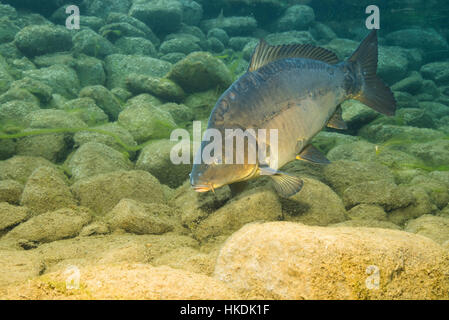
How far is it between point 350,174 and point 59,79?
7.85 m

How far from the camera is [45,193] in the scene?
3.04 meters

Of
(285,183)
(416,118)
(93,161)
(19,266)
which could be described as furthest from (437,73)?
(19,266)

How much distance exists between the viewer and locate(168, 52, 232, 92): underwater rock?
6891mm

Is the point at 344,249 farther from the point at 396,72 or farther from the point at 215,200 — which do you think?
the point at 396,72

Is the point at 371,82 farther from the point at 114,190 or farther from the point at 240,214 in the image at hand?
the point at 114,190

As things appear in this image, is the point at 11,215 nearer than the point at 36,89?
Yes

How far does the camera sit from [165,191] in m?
3.93

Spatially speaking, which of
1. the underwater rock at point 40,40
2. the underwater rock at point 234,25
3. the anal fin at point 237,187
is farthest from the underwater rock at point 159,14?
the anal fin at point 237,187

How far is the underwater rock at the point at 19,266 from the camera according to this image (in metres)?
1.71

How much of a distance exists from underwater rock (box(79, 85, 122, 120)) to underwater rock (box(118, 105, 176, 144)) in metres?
1.33

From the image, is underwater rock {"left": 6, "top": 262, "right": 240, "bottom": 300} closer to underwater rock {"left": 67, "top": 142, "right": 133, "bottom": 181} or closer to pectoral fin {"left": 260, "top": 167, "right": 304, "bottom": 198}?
pectoral fin {"left": 260, "top": 167, "right": 304, "bottom": 198}

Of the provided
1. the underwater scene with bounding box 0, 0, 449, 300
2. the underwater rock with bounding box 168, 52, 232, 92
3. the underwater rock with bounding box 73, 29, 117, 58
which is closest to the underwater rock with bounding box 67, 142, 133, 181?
the underwater scene with bounding box 0, 0, 449, 300

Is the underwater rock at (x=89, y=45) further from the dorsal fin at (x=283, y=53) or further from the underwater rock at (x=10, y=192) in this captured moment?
the dorsal fin at (x=283, y=53)

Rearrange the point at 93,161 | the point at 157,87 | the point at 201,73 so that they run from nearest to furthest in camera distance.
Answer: the point at 93,161 < the point at 201,73 < the point at 157,87
